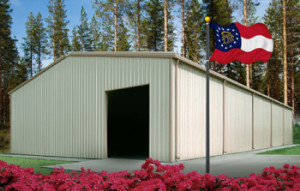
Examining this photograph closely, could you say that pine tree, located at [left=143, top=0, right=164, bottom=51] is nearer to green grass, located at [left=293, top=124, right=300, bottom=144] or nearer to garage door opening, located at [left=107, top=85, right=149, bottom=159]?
garage door opening, located at [left=107, top=85, right=149, bottom=159]

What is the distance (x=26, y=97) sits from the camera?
15.3 meters

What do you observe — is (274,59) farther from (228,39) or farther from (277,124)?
(228,39)

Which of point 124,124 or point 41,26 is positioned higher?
point 41,26

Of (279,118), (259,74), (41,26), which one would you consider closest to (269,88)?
(259,74)

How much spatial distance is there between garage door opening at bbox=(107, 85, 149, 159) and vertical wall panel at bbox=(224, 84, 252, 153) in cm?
419

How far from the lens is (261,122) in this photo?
61.9 ft

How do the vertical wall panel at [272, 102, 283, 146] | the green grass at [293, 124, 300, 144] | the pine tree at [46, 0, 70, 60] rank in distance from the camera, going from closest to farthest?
1. the vertical wall panel at [272, 102, 283, 146]
2. the green grass at [293, 124, 300, 144]
3. the pine tree at [46, 0, 70, 60]

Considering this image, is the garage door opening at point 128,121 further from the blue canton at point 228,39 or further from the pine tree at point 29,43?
the pine tree at point 29,43

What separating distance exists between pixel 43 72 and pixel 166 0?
12.3m

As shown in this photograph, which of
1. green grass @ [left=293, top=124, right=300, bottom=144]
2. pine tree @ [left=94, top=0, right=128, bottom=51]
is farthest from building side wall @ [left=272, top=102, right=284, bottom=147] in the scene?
pine tree @ [left=94, top=0, right=128, bottom=51]

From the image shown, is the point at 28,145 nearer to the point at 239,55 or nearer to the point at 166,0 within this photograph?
the point at 239,55

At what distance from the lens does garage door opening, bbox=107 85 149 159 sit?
661 inches

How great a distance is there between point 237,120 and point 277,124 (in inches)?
361

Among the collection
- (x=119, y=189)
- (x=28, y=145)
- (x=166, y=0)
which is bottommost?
(x=28, y=145)
